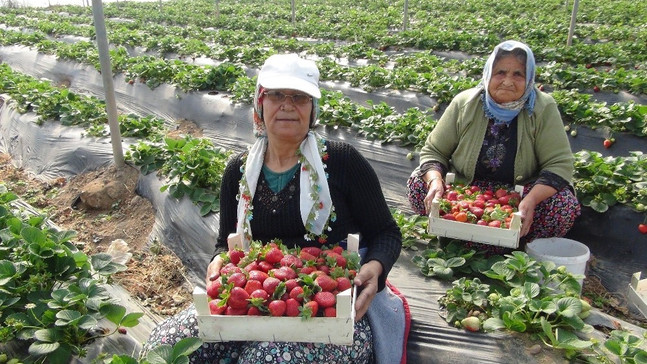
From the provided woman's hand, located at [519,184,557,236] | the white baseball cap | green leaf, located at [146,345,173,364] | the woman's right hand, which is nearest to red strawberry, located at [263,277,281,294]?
the woman's right hand

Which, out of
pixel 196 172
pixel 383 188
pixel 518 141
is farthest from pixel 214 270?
pixel 383 188

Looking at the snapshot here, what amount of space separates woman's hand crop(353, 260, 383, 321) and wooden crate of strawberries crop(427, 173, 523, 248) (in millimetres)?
972

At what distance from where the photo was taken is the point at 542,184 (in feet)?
10.0

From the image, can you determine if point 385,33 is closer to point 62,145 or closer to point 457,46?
point 457,46

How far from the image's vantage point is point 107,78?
14.9 ft

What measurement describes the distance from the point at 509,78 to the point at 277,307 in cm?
214

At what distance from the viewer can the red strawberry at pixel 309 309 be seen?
173 centimetres

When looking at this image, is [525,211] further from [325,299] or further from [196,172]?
[196,172]

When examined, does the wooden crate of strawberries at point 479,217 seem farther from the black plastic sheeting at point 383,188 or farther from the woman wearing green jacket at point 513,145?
the black plastic sheeting at point 383,188

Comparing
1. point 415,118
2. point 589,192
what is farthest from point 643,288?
point 415,118

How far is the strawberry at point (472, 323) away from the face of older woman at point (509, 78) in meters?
1.41

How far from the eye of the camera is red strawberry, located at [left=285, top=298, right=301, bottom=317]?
177cm

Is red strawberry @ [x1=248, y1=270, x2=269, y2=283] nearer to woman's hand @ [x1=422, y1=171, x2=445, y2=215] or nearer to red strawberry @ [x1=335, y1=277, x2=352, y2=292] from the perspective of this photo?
red strawberry @ [x1=335, y1=277, x2=352, y2=292]

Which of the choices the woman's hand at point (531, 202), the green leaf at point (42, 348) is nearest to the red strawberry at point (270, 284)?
the green leaf at point (42, 348)
